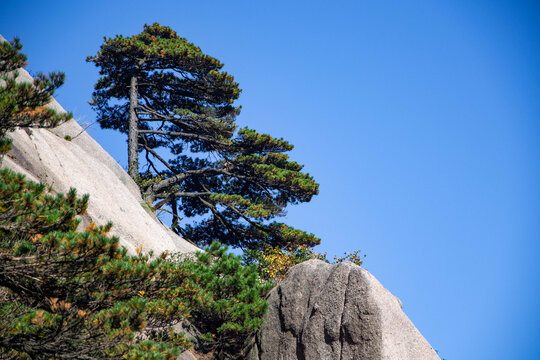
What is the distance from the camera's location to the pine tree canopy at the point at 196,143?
68.9 feet

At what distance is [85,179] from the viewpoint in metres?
14.1

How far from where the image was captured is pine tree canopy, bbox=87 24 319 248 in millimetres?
21016

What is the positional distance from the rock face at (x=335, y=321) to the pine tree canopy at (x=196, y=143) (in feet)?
24.4

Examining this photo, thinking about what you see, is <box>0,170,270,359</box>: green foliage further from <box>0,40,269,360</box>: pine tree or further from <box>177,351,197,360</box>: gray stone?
<box>177,351,197,360</box>: gray stone

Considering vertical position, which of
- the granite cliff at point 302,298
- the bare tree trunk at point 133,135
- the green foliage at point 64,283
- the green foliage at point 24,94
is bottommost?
the green foliage at point 64,283

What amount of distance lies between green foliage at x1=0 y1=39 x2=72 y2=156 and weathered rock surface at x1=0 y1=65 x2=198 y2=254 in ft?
12.2

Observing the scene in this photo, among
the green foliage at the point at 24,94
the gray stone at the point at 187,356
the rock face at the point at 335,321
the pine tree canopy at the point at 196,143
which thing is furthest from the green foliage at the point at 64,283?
the pine tree canopy at the point at 196,143

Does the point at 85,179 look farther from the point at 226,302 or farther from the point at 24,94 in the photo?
the point at 24,94

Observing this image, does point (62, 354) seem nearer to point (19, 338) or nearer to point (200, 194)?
point (19, 338)

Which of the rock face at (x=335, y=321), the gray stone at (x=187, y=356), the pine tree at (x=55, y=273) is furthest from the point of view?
the gray stone at (x=187, y=356)

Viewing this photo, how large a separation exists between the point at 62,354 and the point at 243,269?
20.1 ft

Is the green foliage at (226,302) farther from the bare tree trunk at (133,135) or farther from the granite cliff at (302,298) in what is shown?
the bare tree trunk at (133,135)

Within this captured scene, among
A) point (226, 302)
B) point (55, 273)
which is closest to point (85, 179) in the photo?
point (226, 302)

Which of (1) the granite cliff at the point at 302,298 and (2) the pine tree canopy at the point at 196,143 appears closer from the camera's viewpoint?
(1) the granite cliff at the point at 302,298
